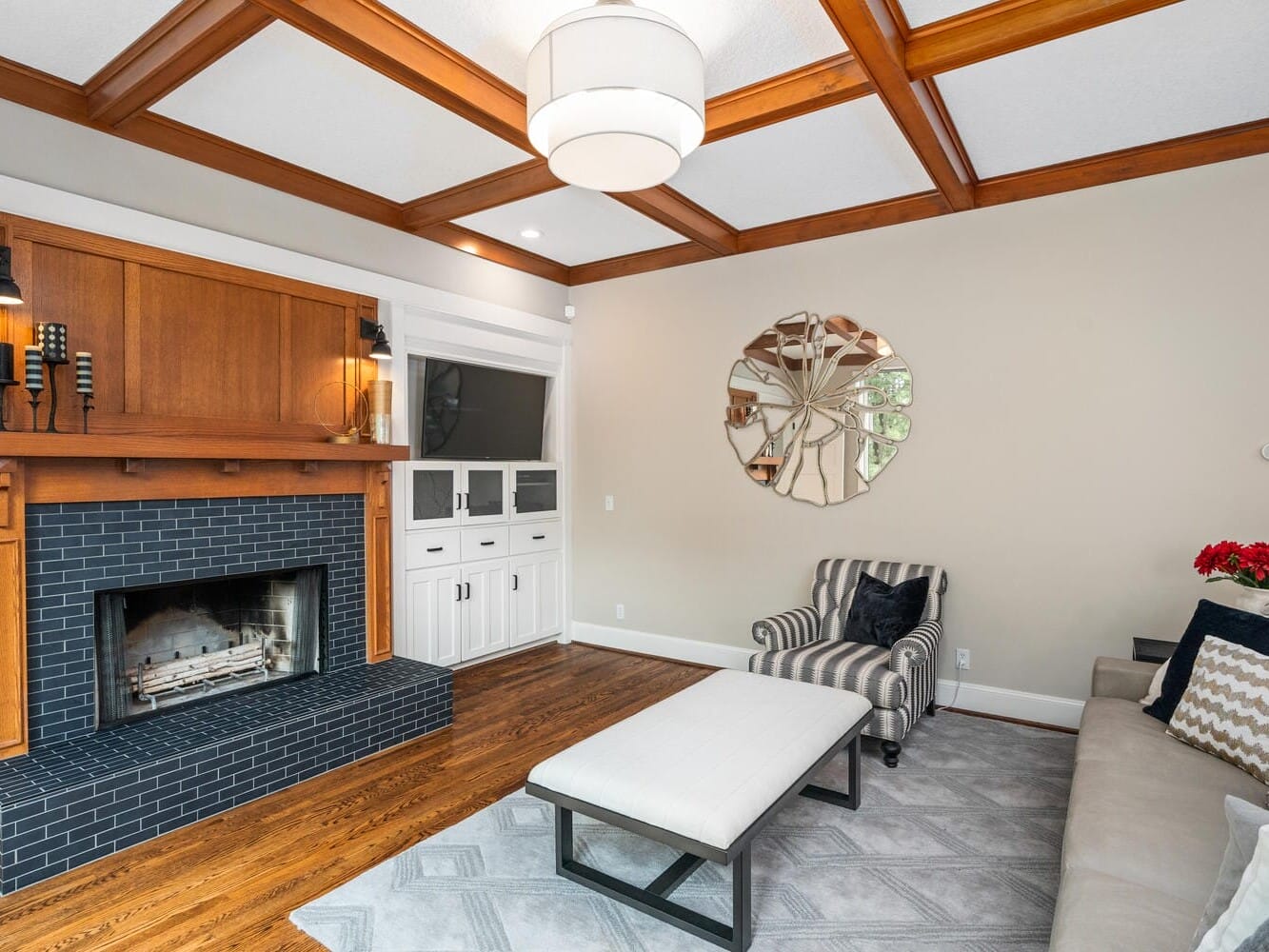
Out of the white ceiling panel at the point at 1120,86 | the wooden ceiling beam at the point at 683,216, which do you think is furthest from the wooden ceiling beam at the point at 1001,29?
the wooden ceiling beam at the point at 683,216

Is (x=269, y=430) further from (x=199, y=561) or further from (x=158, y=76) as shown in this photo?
(x=158, y=76)

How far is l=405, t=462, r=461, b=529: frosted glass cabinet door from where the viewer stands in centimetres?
432

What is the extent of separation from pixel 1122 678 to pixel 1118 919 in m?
1.74

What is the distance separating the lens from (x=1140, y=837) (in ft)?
5.74

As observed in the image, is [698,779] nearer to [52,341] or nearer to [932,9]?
[932,9]

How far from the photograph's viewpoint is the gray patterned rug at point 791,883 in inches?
81.0

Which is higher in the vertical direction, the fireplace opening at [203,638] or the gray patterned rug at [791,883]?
the fireplace opening at [203,638]

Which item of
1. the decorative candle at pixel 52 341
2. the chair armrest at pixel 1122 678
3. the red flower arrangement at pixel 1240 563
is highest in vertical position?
the decorative candle at pixel 52 341

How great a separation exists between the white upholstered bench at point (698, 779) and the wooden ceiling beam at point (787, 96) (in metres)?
2.24

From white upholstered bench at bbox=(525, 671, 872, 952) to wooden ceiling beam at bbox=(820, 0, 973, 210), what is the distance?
7.33 ft

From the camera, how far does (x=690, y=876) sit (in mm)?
2342

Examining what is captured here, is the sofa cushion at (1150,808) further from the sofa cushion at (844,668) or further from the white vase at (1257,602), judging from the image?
the sofa cushion at (844,668)

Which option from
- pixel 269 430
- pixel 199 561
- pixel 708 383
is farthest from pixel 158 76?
pixel 708 383

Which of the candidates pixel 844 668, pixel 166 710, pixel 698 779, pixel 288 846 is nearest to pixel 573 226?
pixel 844 668
